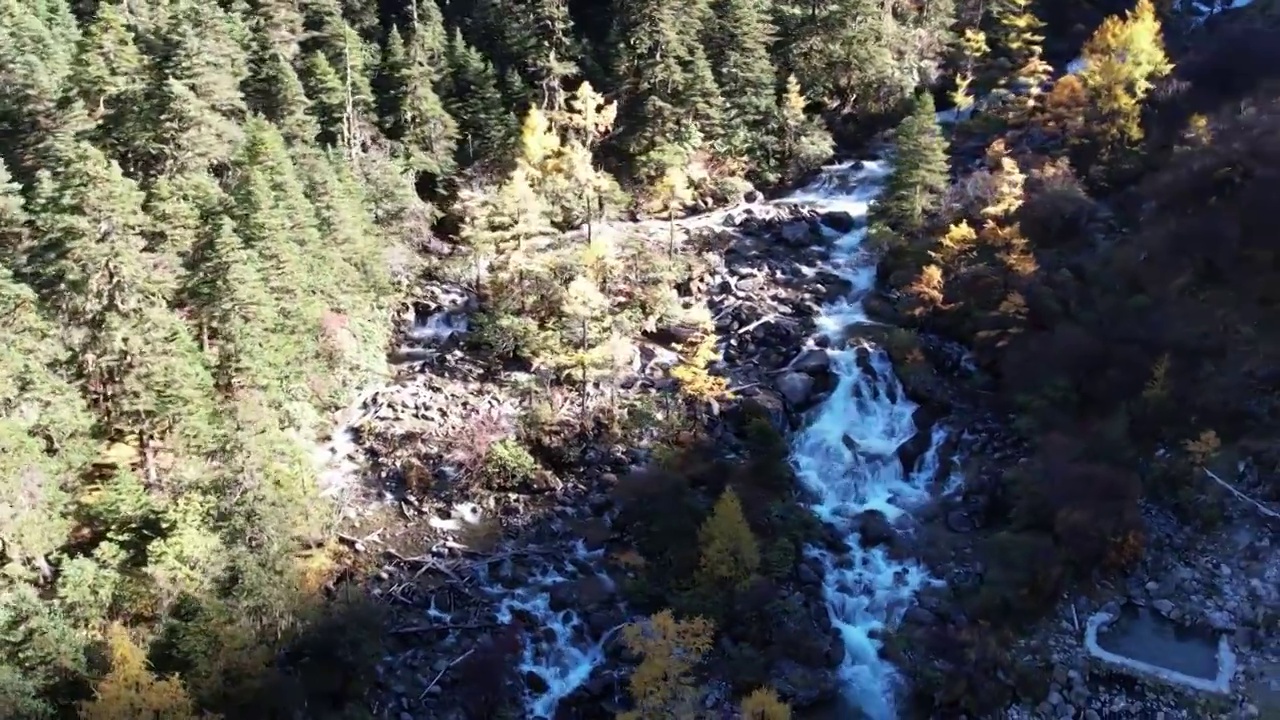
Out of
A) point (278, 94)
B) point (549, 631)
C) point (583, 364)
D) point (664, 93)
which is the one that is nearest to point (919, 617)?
point (549, 631)

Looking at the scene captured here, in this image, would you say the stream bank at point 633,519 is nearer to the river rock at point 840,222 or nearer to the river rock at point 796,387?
the river rock at point 796,387

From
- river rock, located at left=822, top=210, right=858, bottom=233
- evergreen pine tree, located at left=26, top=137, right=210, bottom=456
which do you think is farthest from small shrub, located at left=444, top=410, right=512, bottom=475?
river rock, located at left=822, top=210, right=858, bottom=233

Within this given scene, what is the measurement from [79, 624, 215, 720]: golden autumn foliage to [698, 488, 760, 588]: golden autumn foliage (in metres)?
13.4

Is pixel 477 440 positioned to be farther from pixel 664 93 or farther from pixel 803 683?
pixel 664 93

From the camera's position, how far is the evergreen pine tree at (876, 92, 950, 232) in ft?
131

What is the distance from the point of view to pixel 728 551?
26.6m

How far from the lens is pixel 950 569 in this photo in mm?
30031

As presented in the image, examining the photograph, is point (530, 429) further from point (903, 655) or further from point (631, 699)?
point (903, 655)

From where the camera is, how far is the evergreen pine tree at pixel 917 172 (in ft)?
131

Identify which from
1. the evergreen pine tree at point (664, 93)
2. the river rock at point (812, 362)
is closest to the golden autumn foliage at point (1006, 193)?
the river rock at point (812, 362)

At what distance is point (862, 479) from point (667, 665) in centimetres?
1274

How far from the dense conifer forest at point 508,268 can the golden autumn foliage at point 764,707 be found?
0.11 m

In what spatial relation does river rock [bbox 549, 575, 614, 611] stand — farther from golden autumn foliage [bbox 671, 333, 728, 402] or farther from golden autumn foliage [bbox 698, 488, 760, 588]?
golden autumn foliage [bbox 671, 333, 728, 402]

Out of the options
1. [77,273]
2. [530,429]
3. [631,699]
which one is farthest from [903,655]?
[77,273]
